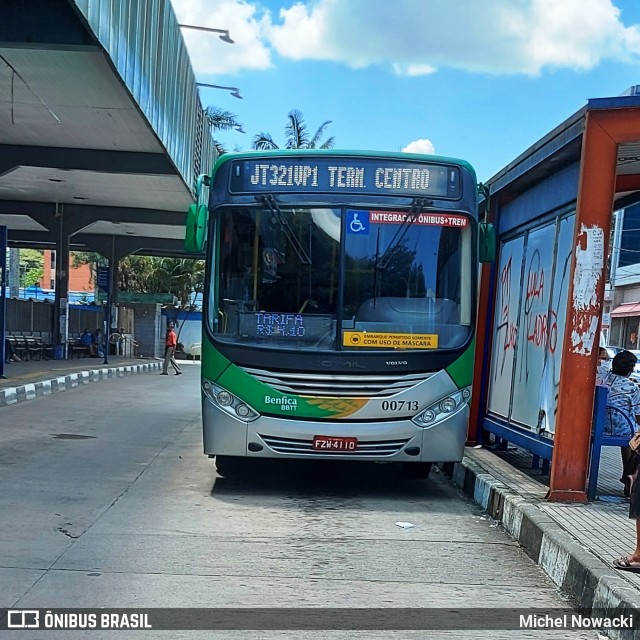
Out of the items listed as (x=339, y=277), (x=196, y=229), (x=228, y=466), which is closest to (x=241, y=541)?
(x=339, y=277)

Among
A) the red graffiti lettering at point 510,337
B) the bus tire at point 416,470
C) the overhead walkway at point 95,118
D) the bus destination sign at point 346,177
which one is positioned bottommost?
the bus tire at point 416,470

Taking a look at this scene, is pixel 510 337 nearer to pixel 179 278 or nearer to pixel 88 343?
pixel 88 343

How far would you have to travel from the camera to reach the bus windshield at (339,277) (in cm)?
780

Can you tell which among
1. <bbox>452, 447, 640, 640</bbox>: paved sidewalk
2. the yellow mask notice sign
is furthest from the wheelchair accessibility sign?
<bbox>452, 447, 640, 640</bbox>: paved sidewalk

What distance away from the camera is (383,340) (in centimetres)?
774

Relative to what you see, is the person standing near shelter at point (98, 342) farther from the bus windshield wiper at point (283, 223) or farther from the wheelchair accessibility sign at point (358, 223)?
the wheelchair accessibility sign at point (358, 223)

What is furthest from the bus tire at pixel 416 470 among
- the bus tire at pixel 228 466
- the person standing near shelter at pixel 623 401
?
the person standing near shelter at pixel 623 401

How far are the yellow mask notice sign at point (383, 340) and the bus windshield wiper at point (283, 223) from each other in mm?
860

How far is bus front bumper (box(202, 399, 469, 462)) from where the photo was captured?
7650 mm

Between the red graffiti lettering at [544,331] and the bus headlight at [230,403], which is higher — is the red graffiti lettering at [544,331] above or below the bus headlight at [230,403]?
above

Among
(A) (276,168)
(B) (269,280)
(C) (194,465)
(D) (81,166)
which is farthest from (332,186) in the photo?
(D) (81,166)

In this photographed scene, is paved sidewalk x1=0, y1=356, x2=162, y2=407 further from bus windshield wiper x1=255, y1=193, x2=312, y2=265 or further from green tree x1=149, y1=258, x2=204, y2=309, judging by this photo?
green tree x1=149, y1=258, x2=204, y2=309

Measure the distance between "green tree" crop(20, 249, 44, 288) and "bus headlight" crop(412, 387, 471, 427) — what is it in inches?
3024

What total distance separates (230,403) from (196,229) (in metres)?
1.78
